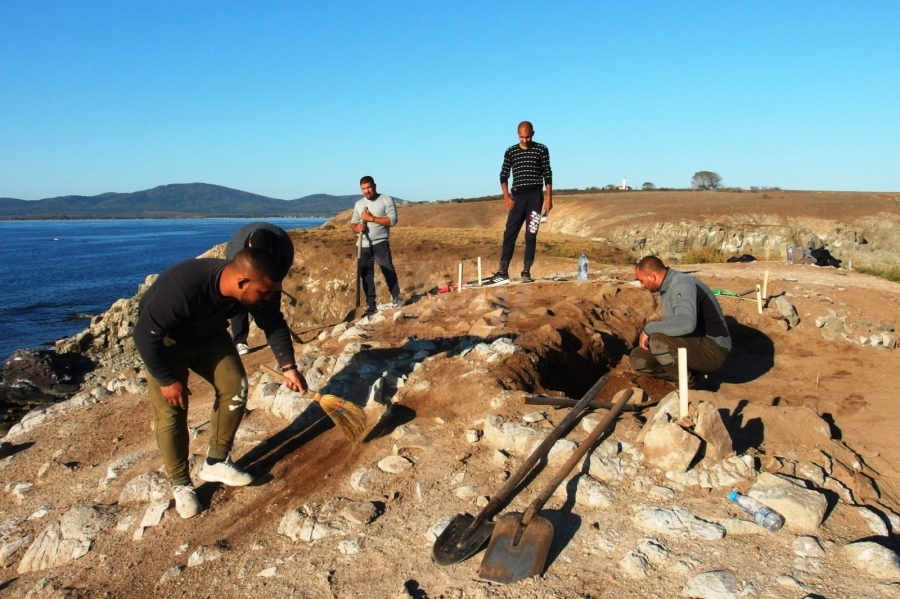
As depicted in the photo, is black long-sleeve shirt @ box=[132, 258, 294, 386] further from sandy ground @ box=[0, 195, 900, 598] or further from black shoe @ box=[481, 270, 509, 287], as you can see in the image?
black shoe @ box=[481, 270, 509, 287]

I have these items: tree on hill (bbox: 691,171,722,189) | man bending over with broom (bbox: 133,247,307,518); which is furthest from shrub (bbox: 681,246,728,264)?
tree on hill (bbox: 691,171,722,189)

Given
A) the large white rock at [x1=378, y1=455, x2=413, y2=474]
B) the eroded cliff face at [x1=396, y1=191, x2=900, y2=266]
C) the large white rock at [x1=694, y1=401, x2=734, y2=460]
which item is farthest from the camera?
the eroded cliff face at [x1=396, y1=191, x2=900, y2=266]

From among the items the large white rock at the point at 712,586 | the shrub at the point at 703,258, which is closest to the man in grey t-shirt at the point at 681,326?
the large white rock at the point at 712,586

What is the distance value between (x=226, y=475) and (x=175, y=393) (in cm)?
81

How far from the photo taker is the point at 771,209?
35438 mm

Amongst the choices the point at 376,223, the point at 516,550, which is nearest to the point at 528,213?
the point at 376,223

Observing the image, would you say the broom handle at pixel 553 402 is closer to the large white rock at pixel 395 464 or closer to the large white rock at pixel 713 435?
the large white rock at pixel 713 435

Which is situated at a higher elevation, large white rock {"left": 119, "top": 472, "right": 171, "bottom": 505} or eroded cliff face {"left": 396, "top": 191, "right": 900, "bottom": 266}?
eroded cliff face {"left": 396, "top": 191, "right": 900, "bottom": 266}

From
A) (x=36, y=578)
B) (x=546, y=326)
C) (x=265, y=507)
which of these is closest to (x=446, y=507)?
(x=265, y=507)

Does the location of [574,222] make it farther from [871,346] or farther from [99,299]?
[871,346]

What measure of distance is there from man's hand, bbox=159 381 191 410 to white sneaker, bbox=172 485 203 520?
631 millimetres

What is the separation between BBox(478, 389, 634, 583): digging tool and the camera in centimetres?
343

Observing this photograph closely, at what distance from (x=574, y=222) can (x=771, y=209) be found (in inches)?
447

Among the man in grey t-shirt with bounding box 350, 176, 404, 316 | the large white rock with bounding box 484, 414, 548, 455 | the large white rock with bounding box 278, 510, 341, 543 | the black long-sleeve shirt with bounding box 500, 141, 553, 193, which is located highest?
the black long-sleeve shirt with bounding box 500, 141, 553, 193
